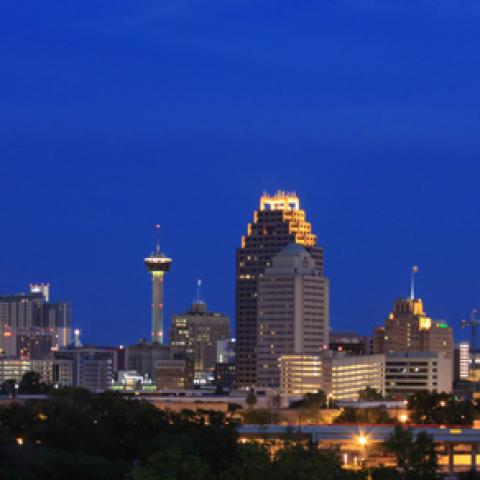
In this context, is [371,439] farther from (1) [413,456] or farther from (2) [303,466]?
(2) [303,466]

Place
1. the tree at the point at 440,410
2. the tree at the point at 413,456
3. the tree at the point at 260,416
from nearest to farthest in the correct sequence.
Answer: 1. the tree at the point at 413,456
2. the tree at the point at 440,410
3. the tree at the point at 260,416

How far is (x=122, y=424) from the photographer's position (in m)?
109

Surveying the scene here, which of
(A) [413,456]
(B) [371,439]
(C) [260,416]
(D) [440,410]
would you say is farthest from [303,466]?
(C) [260,416]

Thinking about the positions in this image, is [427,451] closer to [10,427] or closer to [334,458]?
[334,458]

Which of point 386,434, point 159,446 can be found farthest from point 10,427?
point 386,434

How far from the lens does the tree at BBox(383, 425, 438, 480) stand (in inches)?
3728

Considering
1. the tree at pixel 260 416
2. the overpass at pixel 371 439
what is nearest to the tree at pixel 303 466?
the overpass at pixel 371 439

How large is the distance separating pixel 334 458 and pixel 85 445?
1882 cm

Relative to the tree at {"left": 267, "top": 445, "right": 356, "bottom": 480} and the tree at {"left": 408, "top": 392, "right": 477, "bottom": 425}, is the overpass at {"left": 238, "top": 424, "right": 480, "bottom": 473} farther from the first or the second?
the tree at {"left": 267, "top": 445, "right": 356, "bottom": 480}

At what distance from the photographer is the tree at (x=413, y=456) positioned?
94688mm

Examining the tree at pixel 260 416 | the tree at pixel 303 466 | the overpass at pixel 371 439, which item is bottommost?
the tree at pixel 303 466

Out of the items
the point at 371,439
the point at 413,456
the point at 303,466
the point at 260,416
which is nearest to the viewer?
the point at 303,466

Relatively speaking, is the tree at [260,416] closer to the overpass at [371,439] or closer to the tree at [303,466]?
the overpass at [371,439]

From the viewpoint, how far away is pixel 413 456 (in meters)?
Answer: 97.5
